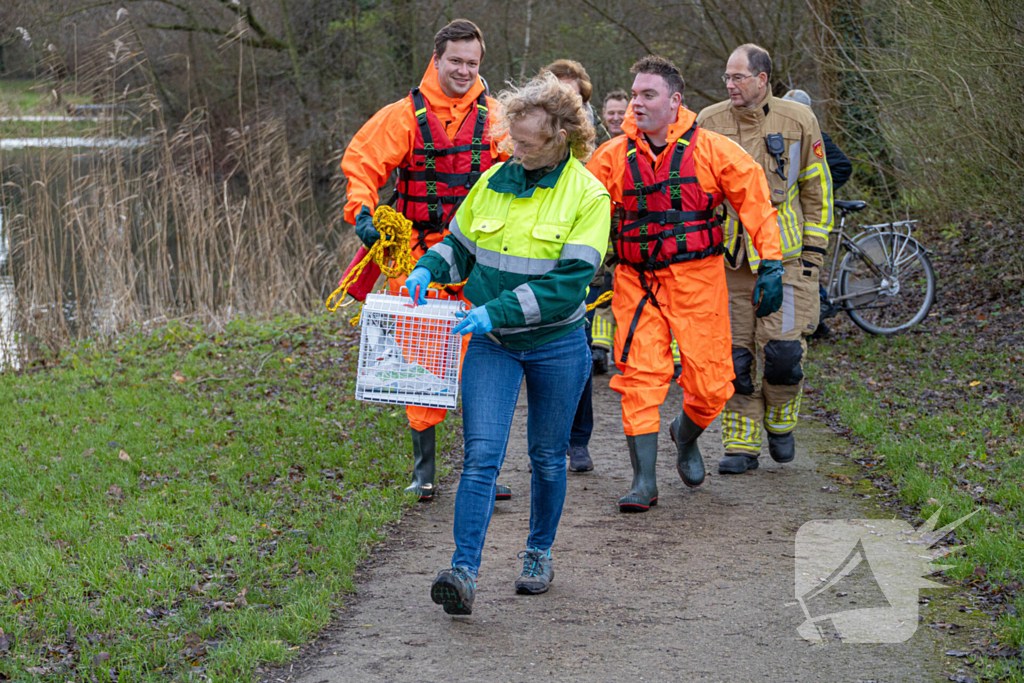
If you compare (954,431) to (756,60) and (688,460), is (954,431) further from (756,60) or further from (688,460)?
(756,60)

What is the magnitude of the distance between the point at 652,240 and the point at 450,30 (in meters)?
1.42

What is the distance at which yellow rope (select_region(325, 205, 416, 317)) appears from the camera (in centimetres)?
431

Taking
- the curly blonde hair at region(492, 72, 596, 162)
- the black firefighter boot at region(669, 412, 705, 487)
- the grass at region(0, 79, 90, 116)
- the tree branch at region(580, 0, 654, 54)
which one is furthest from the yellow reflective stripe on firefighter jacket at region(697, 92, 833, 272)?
the tree branch at region(580, 0, 654, 54)

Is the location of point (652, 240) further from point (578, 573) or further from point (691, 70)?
point (691, 70)

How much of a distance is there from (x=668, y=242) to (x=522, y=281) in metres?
1.39

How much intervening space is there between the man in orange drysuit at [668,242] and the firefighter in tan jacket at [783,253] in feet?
2.20

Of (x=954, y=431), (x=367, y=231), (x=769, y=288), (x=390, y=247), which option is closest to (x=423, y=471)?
(x=390, y=247)

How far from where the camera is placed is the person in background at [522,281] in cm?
348

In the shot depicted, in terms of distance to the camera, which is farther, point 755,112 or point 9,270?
point 9,270

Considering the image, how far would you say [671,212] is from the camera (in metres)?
4.71

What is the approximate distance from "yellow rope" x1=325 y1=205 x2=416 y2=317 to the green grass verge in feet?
8.69

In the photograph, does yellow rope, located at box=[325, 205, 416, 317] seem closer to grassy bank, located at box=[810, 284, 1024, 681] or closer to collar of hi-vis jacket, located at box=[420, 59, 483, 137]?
collar of hi-vis jacket, located at box=[420, 59, 483, 137]

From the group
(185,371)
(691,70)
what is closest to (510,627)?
(185,371)

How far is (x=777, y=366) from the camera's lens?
211 inches
